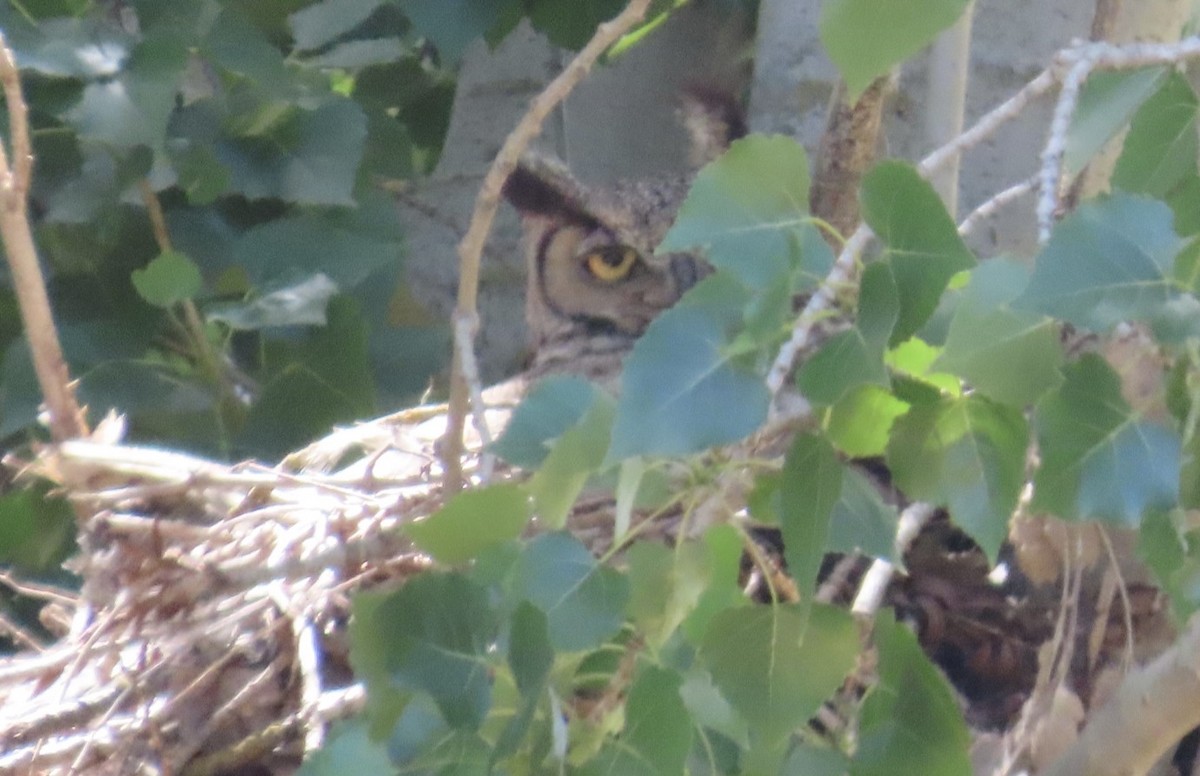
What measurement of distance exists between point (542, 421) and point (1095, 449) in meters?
0.20

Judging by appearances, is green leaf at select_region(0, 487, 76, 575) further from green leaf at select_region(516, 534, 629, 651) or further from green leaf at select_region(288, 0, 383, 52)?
green leaf at select_region(516, 534, 629, 651)

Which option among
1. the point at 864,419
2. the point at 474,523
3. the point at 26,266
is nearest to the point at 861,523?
the point at 864,419

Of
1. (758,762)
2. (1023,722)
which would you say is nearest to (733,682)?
(758,762)

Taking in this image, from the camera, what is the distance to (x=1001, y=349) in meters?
0.47

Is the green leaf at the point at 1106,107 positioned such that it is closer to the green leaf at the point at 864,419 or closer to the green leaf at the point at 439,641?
the green leaf at the point at 864,419

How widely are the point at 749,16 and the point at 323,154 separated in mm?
607

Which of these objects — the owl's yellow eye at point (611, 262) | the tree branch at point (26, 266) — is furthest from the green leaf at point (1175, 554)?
the owl's yellow eye at point (611, 262)

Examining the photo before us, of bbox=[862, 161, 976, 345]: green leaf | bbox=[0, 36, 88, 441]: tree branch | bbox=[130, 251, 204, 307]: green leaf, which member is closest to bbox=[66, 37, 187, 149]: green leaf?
bbox=[130, 251, 204, 307]: green leaf

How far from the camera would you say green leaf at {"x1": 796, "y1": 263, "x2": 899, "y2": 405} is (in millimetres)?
418

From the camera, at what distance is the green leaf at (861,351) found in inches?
16.5

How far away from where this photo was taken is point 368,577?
3.07 ft

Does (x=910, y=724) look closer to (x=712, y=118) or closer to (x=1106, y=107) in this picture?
(x=1106, y=107)

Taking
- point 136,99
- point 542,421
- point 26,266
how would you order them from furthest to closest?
1. point 136,99
2. point 26,266
3. point 542,421

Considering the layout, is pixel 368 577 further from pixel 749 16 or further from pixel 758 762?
pixel 749 16
